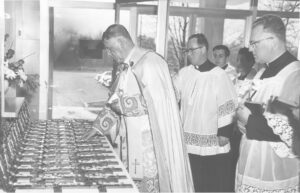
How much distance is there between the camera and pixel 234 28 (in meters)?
6.52

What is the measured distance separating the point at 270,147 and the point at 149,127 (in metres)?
0.80

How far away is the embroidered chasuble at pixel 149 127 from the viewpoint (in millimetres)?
2609

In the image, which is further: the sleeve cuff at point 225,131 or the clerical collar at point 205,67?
the clerical collar at point 205,67

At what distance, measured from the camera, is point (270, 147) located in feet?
8.13


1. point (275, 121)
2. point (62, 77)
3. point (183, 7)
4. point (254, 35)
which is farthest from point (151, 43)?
point (275, 121)

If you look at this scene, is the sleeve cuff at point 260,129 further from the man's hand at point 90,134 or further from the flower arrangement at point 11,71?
the flower arrangement at point 11,71

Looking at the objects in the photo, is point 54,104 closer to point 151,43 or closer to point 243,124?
point 151,43

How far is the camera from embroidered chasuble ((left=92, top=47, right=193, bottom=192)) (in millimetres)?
2609

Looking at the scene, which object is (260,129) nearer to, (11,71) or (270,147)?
(270,147)

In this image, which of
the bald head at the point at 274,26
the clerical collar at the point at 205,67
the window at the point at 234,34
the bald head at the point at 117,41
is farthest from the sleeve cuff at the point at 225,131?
the window at the point at 234,34

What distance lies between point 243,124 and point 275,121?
0.26 m

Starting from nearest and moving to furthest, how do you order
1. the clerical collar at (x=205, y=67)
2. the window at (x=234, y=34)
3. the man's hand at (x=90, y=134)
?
the man's hand at (x=90, y=134)
the clerical collar at (x=205, y=67)
the window at (x=234, y=34)

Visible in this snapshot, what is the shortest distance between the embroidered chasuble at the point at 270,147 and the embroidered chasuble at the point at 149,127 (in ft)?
1.28

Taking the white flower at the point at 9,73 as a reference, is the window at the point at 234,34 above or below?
above
